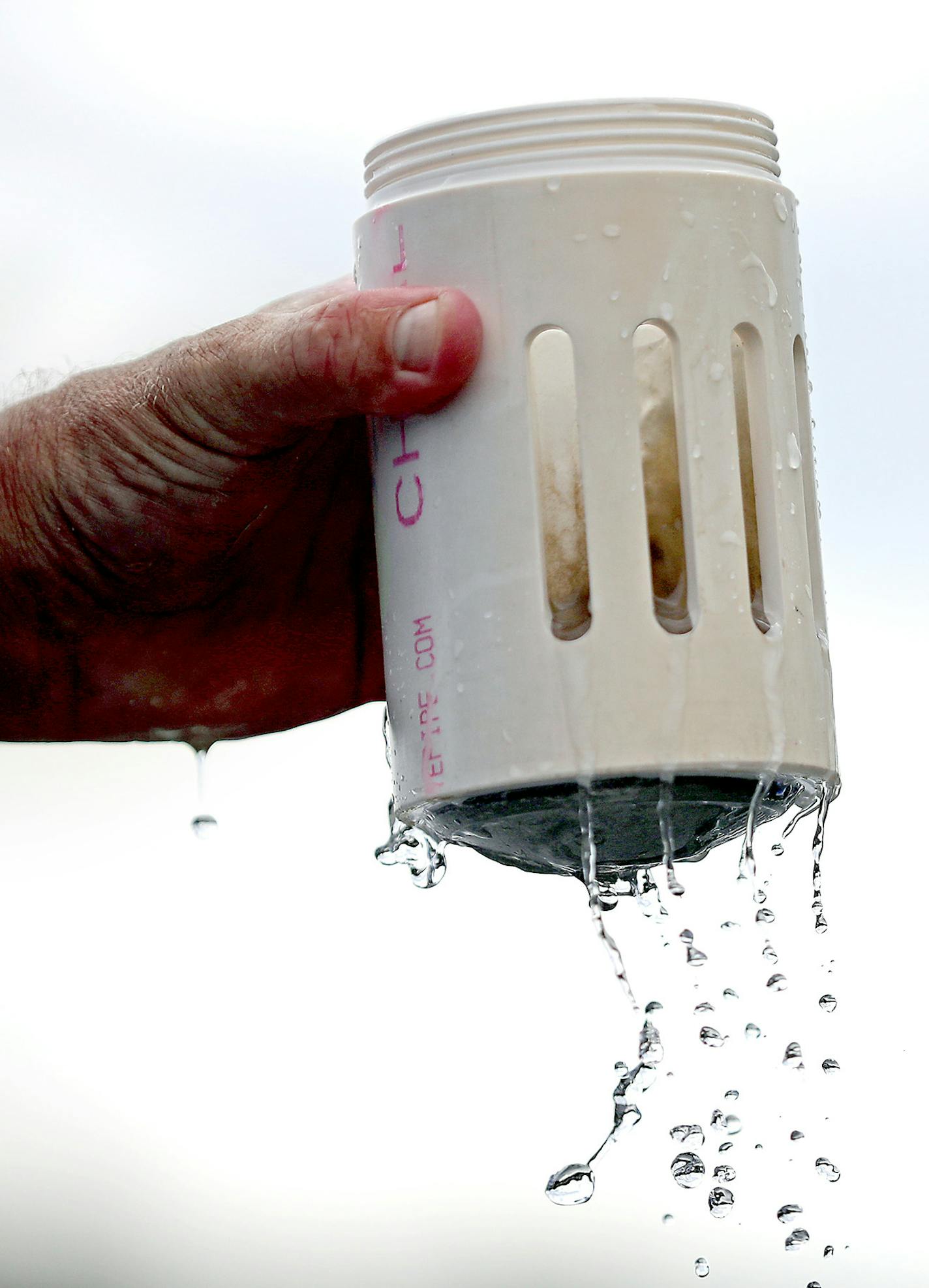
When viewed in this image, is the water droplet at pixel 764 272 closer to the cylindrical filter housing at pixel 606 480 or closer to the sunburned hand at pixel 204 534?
the cylindrical filter housing at pixel 606 480

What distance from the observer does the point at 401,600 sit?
4.65 feet

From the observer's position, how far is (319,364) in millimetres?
1444

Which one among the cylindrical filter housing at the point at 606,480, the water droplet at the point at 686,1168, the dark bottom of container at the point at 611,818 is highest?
the cylindrical filter housing at the point at 606,480

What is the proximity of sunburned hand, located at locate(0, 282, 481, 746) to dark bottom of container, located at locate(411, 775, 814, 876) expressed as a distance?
0.33 m

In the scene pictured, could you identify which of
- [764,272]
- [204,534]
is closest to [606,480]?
[764,272]

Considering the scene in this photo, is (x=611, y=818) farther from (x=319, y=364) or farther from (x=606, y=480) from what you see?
(x=319, y=364)

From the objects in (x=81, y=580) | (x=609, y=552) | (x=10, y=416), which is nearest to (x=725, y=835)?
(x=609, y=552)

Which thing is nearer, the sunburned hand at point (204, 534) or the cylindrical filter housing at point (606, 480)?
A: the cylindrical filter housing at point (606, 480)

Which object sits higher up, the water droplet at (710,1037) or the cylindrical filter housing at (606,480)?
the cylindrical filter housing at (606,480)

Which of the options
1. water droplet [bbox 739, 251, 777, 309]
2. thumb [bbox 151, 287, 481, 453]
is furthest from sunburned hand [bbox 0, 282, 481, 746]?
water droplet [bbox 739, 251, 777, 309]

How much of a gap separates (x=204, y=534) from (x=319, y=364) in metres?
0.43

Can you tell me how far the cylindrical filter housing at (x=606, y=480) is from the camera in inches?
51.4

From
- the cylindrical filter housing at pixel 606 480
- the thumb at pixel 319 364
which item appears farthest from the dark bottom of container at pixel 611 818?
the thumb at pixel 319 364

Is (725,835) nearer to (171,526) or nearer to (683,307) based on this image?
(683,307)
